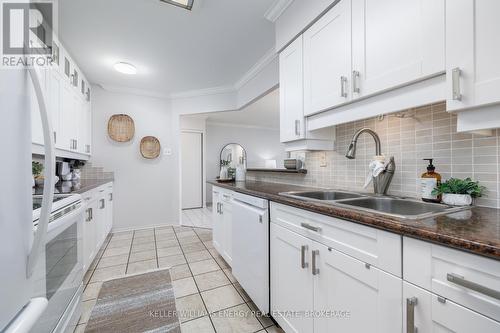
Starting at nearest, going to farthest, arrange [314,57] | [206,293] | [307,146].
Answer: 1. [314,57]
2. [307,146]
3. [206,293]

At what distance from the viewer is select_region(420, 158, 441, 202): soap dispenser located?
3.60ft

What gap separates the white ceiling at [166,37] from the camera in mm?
1818

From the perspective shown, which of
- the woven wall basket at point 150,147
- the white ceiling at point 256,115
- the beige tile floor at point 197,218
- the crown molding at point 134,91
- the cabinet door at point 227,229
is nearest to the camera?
the cabinet door at point 227,229

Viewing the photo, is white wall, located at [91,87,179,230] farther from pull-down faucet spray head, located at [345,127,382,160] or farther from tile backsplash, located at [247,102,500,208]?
pull-down faucet spray head, located at [345,127,382,160]

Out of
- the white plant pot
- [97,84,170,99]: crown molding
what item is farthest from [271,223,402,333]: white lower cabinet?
→ [97,84,170,99]: crown molding

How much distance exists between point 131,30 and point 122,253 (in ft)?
8.39

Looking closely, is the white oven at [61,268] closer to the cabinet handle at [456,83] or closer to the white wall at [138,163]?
the cabinet handle at [456,83]

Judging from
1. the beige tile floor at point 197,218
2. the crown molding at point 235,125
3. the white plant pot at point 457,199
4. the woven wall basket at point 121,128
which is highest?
the crown molding at point 235,125

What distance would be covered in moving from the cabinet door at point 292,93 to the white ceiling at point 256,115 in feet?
6.16

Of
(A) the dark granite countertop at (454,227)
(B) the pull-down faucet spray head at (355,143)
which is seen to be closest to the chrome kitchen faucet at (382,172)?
(B) the pull-down faucet spray head at (355,143)

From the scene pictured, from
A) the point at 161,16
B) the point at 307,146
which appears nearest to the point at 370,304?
the point at 307,146

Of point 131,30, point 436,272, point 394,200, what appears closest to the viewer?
point 436,272

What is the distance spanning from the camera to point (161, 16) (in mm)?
1916

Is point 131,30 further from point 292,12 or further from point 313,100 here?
point 313,100
